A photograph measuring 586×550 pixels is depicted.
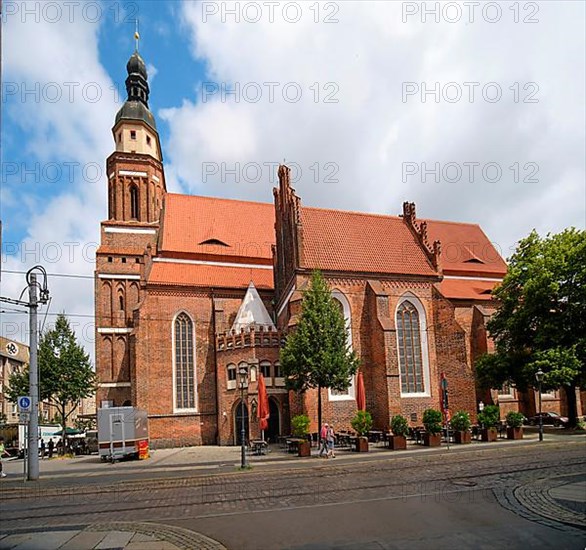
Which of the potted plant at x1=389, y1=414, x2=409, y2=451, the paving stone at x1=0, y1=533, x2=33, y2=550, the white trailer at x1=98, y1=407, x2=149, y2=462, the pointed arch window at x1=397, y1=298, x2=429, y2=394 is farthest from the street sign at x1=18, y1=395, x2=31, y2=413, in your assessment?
the pointed arch window at x1=397, y1=298, x2=429, y2=394

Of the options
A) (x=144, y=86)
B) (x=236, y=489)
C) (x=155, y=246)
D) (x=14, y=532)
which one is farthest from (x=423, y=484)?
(x=144, y=86)

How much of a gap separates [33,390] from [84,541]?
526 inches

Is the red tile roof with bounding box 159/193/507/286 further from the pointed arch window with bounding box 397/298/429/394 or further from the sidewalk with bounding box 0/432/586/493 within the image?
the sidewalk with bounding box 0/432/586/493

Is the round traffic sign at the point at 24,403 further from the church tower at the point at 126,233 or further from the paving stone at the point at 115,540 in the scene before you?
the church tower at the point at 126,233

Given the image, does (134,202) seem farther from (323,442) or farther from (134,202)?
(323,442)

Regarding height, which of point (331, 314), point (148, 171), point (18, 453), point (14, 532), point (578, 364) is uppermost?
point (148, 171)

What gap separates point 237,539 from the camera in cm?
971

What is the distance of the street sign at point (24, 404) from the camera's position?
20.7 m

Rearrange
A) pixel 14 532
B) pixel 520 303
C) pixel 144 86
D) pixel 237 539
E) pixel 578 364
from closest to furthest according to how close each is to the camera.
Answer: pixel 237 539
pixel 14 532
pixel 578 364
pixel 520 303
pixel 144 86

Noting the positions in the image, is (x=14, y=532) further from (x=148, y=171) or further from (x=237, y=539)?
(x=148, y=171)

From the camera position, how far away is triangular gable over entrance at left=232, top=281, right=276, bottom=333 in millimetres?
36906

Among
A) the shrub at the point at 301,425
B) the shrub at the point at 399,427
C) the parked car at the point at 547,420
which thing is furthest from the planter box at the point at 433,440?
the parked car at the point at 547,420

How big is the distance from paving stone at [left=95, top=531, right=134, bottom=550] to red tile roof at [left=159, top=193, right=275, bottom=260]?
31.5m

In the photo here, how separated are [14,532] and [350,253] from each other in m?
27.4
